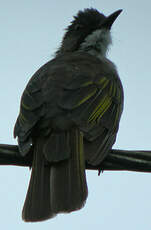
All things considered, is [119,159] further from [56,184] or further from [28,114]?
[28,114]

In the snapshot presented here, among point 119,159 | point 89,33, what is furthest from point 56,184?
point 89,33

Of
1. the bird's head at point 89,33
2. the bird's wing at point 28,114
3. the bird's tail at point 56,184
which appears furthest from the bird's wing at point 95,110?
the bird's head at point 89,33

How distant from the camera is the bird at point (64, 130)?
5207 millimetres

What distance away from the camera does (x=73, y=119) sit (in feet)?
18.8

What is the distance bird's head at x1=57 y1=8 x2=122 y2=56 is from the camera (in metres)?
8.99

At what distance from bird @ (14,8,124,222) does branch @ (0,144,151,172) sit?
0.26 meters

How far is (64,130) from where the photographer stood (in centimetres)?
568

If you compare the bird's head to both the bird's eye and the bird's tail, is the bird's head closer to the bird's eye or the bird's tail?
the bird's eye

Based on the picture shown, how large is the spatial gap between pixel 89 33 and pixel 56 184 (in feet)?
15.1

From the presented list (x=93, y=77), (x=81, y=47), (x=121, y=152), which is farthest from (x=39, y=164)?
(x=81, y=47)

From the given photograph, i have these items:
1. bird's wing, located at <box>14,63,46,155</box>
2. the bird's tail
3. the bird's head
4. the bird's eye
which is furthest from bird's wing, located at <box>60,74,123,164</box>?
the bird's eye

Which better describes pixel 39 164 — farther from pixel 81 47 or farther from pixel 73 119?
pixel 81 47

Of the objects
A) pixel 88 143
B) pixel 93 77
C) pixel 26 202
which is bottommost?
pixel 26 202

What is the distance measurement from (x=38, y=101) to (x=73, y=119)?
597 mm
